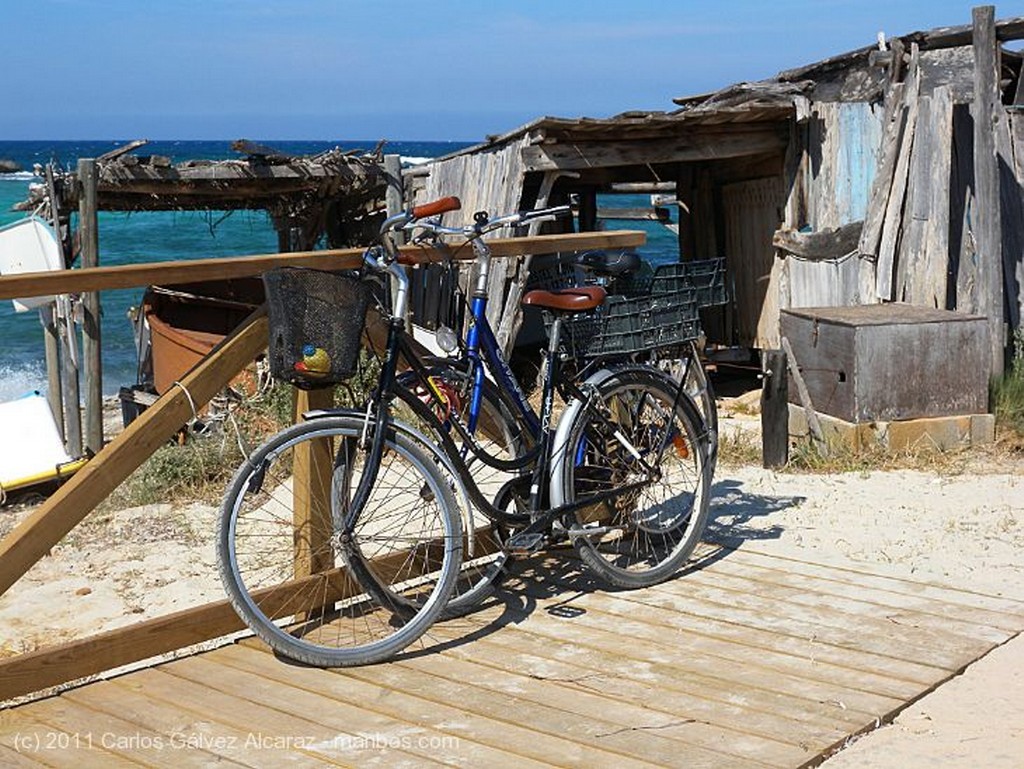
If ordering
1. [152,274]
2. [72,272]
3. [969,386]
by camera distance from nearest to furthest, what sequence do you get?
1. [72,272]
2. [152,274]
3. [969,386]

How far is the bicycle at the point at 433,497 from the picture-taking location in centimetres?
398

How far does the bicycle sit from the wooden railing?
0.23 m

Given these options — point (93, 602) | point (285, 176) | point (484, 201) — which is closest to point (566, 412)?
point (93, 602)

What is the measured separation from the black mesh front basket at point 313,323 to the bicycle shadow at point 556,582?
0.95 meters

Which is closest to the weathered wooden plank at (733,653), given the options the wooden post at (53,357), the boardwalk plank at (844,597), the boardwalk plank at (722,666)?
the boardwalk plank at (722,666)

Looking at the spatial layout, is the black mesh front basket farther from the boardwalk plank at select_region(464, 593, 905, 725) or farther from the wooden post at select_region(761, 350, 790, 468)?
the wooden post at select_region(761, 350, 790, 468)

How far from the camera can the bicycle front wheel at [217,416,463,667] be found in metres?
3.85

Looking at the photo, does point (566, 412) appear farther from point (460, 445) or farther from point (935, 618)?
point (935, 618)

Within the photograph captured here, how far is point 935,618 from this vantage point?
4.50m

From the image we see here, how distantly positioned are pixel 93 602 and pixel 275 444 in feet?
9.43

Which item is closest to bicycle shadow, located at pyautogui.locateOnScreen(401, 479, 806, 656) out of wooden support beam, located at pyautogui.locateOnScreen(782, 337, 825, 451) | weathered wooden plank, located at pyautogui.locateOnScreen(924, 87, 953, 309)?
wooden support beam, located at pyautogui.locateOnScreen(782, 337, 825, 451)

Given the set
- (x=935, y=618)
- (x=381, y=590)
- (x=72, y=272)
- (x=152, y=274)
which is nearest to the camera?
(x=72, y=272)

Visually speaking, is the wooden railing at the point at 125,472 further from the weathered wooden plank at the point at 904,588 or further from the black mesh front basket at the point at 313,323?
the weathered wooden plank at the point at 904,588

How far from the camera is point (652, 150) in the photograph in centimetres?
1073
